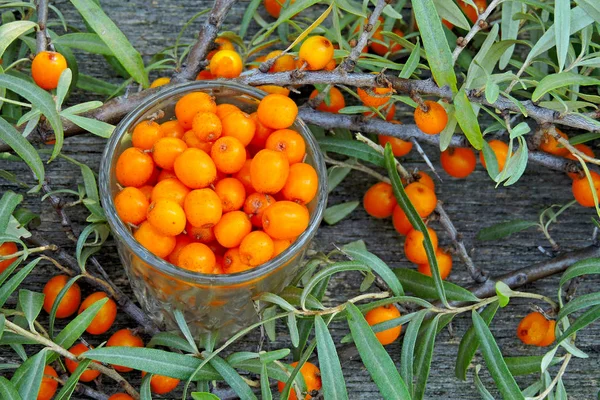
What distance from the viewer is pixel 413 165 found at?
1.60m

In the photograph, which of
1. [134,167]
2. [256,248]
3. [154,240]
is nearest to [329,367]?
[256,248]

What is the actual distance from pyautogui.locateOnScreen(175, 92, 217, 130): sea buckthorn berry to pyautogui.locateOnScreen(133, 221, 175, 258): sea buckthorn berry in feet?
0.63

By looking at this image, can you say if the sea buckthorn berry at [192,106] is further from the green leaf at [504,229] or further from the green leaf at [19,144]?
the green leaf at [504,229]

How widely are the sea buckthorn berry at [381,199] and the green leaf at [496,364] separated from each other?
314 millimetres

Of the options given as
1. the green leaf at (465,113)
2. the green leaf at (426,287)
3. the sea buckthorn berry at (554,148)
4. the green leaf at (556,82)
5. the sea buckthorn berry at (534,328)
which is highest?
the green leaf at (556,82)

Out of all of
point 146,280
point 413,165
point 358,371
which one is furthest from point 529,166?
point 146,280

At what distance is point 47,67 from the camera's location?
1267 mm

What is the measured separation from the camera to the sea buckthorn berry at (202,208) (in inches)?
45.8

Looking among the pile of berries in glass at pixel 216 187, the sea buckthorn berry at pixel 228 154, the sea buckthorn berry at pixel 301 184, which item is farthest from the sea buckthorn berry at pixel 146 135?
the sea buckthorn berry at pixel 301 184

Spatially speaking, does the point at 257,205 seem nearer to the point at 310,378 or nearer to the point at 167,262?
the point at 167,262

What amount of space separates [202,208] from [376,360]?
1.13 feet

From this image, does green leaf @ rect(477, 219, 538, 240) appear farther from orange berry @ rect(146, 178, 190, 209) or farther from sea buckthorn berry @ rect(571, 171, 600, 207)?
orange berry @ rect(146, 178, 190, 209)

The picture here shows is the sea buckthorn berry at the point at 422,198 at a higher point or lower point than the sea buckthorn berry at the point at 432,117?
lower

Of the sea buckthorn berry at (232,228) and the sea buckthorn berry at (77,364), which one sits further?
the sea buckthorn berry at (77,364)
